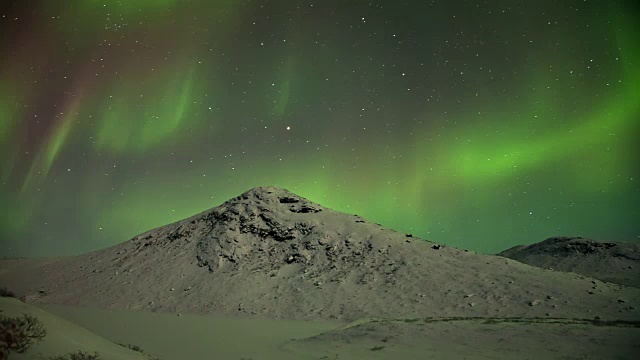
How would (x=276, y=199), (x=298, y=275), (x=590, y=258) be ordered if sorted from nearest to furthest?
(x=298, y=275) → (x=276, y=199) → (x=590, y=258)

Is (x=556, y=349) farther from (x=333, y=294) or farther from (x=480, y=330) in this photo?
(x=333, y=294)

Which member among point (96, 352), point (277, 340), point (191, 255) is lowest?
point (277, 340)

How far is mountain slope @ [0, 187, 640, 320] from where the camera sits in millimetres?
30984

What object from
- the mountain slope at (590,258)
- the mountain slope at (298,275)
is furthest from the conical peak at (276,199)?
the mountain slope at (590,258)

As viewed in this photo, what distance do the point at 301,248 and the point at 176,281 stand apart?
583 inches

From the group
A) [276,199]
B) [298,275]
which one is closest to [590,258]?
[276,199]

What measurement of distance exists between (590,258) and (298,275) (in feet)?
245

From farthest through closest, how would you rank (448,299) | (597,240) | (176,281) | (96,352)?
(597,240) → (176,281) → (448,299) → (96,352)

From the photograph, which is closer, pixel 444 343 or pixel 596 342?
pixel 596 342

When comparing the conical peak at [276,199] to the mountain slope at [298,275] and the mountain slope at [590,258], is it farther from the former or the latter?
the mountain slope at [590,258]

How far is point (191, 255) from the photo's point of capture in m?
47.2

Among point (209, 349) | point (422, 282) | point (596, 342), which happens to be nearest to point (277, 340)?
point (209, 349)

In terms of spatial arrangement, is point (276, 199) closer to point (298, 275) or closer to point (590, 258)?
point (298, 275)

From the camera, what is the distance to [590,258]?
81.2 meters
